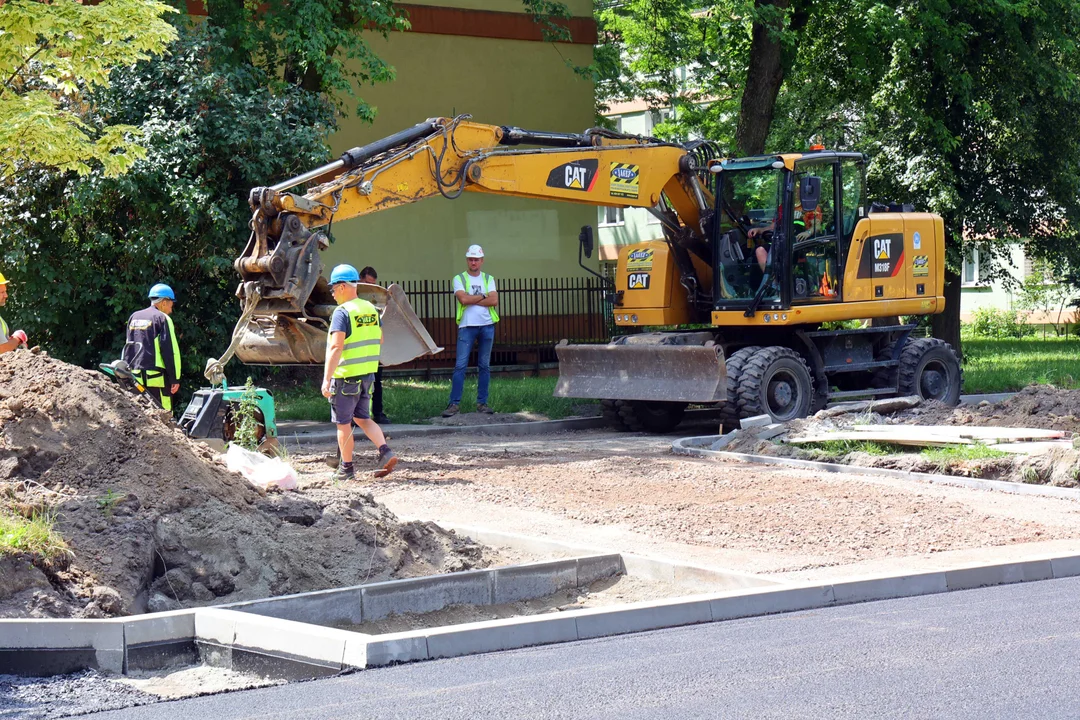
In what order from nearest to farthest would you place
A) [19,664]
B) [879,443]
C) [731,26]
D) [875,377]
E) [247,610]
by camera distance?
[19,664] < [247,610] < [879,443] < [875,377] < [731,26]

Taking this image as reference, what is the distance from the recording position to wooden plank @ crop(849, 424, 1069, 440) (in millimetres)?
12508

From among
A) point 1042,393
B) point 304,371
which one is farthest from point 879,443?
point 304,371

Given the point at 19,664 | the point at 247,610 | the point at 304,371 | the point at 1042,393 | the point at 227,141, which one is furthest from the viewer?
the point at 304,371

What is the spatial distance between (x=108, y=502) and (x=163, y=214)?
9158mm

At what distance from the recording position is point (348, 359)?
11.5 meters

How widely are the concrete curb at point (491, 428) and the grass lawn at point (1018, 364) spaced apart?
4.57 meters

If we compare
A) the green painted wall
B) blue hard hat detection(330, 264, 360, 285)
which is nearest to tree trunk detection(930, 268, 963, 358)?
the green painted wall

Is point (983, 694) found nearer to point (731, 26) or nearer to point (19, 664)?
point (19, 664)

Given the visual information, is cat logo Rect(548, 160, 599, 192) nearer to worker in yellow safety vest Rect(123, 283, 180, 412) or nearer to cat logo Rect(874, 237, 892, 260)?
cat logo Rect(874, 237, 892, 260)

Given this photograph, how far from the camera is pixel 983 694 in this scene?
18.2 ft

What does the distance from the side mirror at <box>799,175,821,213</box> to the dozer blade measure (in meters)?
1.93

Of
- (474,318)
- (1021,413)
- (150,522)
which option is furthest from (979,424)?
(150,522)

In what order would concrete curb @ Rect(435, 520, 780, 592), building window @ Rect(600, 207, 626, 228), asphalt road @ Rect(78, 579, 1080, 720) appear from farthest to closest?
building window @ Rect(600, 207, 626, 228) < concrete curb @ Rect(435, 520, 780, 592) < asphalt road @ Rect(78, 579, 1080, 720)

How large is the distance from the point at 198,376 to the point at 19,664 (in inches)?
433
